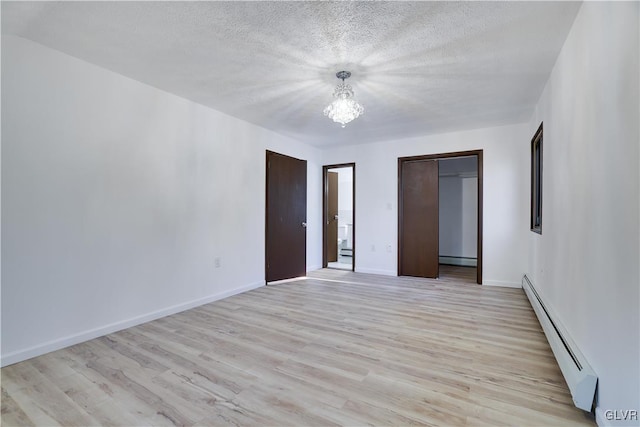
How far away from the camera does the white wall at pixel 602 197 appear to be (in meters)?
1.26

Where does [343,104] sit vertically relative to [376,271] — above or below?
above

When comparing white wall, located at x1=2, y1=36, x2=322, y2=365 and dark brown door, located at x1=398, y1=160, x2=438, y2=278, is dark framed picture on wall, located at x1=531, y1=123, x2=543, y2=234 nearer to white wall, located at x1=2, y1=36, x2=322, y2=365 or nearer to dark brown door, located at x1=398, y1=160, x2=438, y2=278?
dark brown door, located at x1=398, y1=160, x2=438, y2=278

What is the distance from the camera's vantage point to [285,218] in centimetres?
497

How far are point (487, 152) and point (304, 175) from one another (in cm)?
293

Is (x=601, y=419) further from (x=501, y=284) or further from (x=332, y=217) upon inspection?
(x=332, y=217)

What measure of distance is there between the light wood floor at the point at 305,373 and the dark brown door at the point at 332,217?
3.12 metres

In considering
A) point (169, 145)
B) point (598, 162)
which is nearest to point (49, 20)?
point (169, 145)

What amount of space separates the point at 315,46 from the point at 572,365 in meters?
2.69

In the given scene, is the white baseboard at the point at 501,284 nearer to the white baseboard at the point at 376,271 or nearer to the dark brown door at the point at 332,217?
the white baseboard at the point at 376,271

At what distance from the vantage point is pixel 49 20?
2037mm

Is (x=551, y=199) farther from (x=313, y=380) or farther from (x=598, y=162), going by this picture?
(x=313, y=380)

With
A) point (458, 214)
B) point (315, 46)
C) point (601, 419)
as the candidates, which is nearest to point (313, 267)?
point (458, 214)

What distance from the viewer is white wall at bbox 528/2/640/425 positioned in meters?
1.26

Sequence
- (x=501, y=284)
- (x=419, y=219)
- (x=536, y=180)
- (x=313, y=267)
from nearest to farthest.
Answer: (x=536, y=180), (x=501, y=284), (x=419, y=219), (x=313, y=267)
